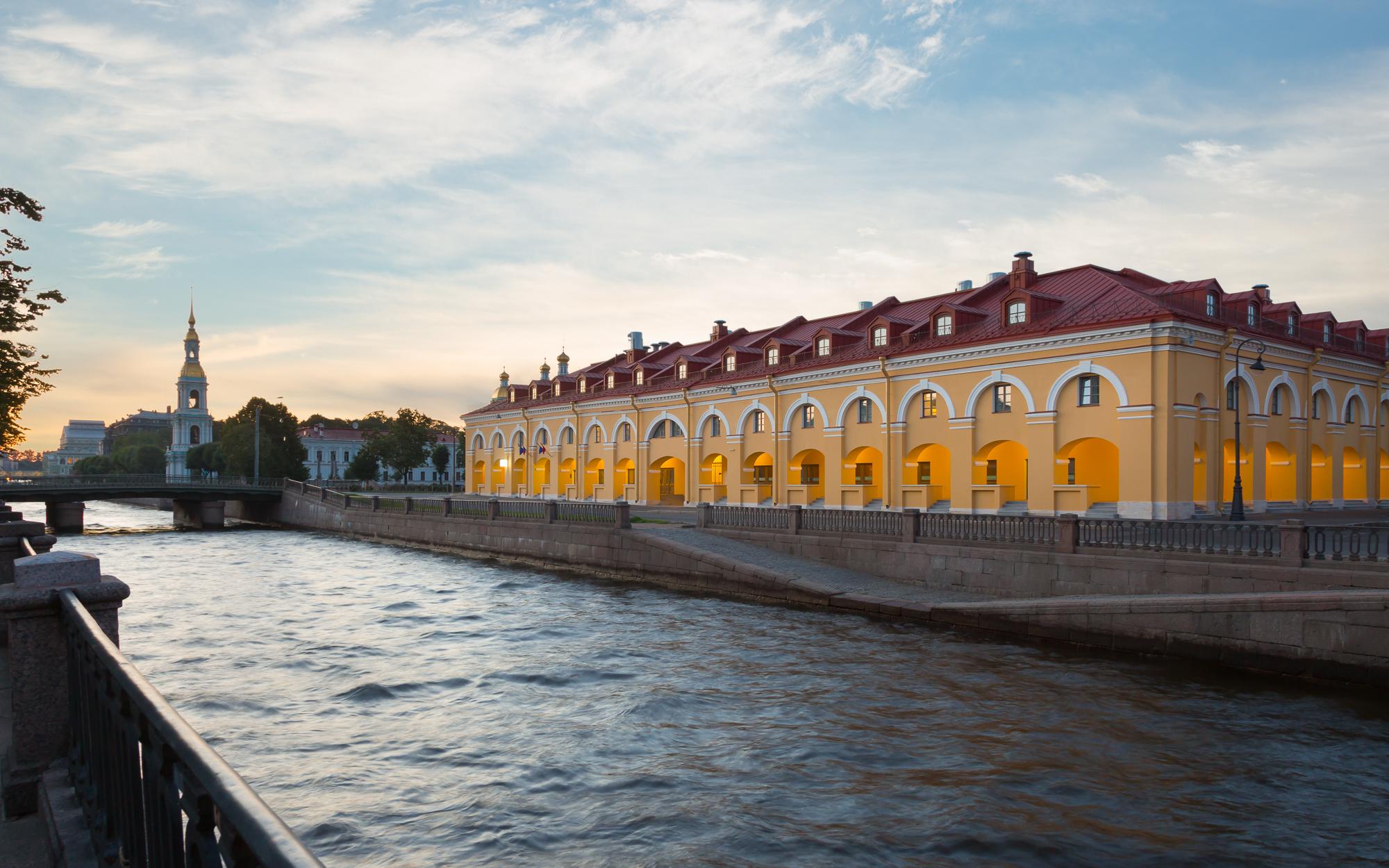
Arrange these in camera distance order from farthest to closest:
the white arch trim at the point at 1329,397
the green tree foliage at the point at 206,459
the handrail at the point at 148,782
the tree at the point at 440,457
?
the tree at the point at 440,457 < the green tree foliage at the point at 206,459 < the white arch trim at the point at 1329,397 < the handrail at the point at 148,782

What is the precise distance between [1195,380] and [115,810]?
28389 mm

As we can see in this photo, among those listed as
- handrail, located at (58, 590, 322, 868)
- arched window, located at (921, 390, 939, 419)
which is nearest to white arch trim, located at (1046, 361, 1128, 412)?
arched window, located at (921, 390, 939, 419)

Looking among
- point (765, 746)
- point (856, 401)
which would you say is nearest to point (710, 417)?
point (856, 401)

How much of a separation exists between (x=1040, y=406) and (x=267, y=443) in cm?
7040

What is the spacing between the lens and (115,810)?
11.7ft

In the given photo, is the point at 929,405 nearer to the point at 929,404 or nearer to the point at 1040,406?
the point at 929,404

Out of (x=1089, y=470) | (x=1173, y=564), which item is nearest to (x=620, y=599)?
(x=1173, y=564)

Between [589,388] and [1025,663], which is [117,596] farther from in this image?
[589,388]

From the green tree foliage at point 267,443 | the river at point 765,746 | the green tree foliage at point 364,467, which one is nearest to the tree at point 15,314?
the river at point 765,746

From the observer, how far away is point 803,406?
117 feet

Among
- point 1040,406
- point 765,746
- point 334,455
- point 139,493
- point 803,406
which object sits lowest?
point 765,746

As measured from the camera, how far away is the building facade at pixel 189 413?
99750mm

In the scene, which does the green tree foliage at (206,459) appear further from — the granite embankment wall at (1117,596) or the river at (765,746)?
the river at (765,746)

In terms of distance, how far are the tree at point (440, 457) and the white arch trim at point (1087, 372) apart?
88.4 metres
